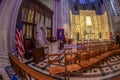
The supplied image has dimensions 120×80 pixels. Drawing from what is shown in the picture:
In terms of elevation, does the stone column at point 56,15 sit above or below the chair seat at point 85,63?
above

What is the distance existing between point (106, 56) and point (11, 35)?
325 centimetres

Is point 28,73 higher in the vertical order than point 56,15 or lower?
lower

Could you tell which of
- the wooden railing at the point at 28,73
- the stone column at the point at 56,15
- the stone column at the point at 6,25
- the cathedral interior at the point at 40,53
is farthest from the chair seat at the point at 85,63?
the stone column at the point at 56,15

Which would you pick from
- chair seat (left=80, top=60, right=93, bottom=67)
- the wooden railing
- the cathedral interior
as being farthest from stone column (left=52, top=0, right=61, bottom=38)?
the wooden railing

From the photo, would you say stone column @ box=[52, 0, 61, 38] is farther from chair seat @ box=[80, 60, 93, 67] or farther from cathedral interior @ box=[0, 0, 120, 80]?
chair seat @ box=[80, 60, 93, 67]

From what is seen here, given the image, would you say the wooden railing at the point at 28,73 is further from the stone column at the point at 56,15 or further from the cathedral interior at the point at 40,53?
the stone column at the point at 56,15

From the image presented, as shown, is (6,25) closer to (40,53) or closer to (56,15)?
(40,53)

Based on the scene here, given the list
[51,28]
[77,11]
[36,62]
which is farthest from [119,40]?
[77,11]

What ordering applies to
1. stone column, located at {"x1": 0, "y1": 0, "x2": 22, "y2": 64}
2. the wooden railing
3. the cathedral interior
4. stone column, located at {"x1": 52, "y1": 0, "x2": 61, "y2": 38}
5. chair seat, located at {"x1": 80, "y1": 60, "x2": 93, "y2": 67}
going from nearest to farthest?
the wooden railing
the cathedral interior
chair seat, located at {"x1": 80, "y1": 60, "x2": 93, "y2": 67}
stone column, located at {"x1": 0, "y1": 0, "x2": 22, "y2": 64}
stone column, located at {"x1": 52, "y1": 0, "x2": 61, "y2": 38}

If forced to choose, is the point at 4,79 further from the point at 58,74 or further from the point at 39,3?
the point at 39,3

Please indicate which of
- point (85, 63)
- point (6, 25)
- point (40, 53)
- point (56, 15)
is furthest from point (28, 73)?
point (56, 15)

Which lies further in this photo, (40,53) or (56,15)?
(56,15)

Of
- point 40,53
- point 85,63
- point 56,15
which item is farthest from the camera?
point 56,15

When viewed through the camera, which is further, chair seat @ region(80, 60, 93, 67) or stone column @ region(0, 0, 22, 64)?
stone column @ region(0, 0, 22, 64)
